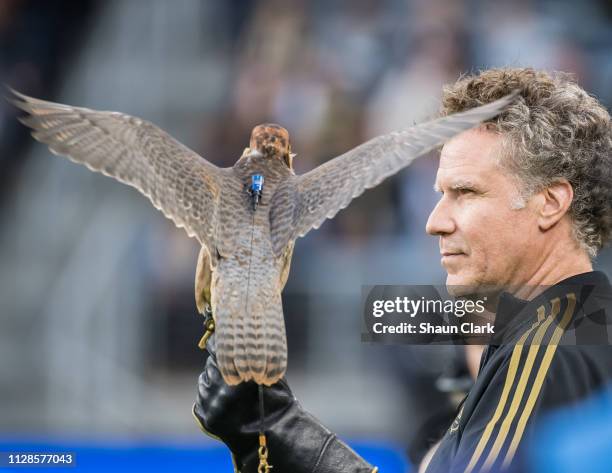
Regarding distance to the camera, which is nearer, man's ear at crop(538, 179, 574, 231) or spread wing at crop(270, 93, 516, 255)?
man's ear at crop(538, 179, 574, 231)

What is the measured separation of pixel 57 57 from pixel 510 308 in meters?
2.00

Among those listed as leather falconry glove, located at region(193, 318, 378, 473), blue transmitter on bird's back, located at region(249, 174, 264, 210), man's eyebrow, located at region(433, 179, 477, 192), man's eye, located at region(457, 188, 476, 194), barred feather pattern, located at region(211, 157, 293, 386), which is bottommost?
leather falconry glove, located at region(193, 318, 378, 473)

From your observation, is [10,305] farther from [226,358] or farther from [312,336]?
[226,358]

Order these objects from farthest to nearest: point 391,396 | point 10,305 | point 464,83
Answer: point 10,305, point 391,396, point 464,83

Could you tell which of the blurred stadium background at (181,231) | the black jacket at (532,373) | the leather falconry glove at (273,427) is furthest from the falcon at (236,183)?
the blurred stadium background at (181,231)

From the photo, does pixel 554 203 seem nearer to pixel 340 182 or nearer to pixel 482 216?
pixel 482 216

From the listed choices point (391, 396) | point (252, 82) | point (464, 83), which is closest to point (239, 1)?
point (252, 82)

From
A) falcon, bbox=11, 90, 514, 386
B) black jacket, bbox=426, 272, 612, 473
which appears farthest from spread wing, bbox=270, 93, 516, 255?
black jacket, bbox=426, 272, 612, 473

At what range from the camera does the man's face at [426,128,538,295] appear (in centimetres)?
113

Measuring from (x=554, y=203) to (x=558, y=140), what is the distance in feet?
0.27

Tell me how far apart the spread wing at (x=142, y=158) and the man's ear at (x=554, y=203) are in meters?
0.46

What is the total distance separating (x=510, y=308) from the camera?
115cm

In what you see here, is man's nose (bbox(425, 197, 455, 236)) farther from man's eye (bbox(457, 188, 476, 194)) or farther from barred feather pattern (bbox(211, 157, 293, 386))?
barred feather pattern (bbox(211, 157, 293, 386))

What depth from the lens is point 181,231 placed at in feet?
7.68
